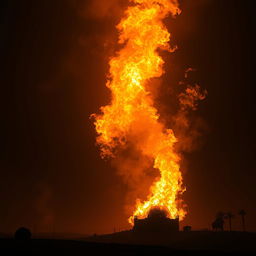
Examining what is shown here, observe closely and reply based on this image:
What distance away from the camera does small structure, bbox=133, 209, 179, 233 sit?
8844 cm

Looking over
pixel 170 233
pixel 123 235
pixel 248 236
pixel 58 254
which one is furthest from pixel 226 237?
pixel 58 254

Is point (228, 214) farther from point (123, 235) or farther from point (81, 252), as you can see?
point (81, 252)

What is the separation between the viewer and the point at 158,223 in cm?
8850

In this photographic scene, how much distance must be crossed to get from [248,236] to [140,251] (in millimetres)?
47914

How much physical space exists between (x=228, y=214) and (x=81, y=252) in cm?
9015

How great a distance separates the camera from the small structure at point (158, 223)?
88.4m

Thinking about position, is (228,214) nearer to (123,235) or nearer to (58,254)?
(123,235)

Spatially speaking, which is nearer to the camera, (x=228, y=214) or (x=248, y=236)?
(x=248, y=236)

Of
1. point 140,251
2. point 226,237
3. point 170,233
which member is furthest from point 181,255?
point 170,233

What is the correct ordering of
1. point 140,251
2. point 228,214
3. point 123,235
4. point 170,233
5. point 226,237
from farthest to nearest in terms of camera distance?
point 228,214, point 123,235, point 170,233, point 226,237, point 140,251

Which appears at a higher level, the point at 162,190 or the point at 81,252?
the point at 162,190

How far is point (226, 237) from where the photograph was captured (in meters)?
80.0

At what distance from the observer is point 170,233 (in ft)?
290

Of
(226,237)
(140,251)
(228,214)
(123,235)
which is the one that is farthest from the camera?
(228,214)
